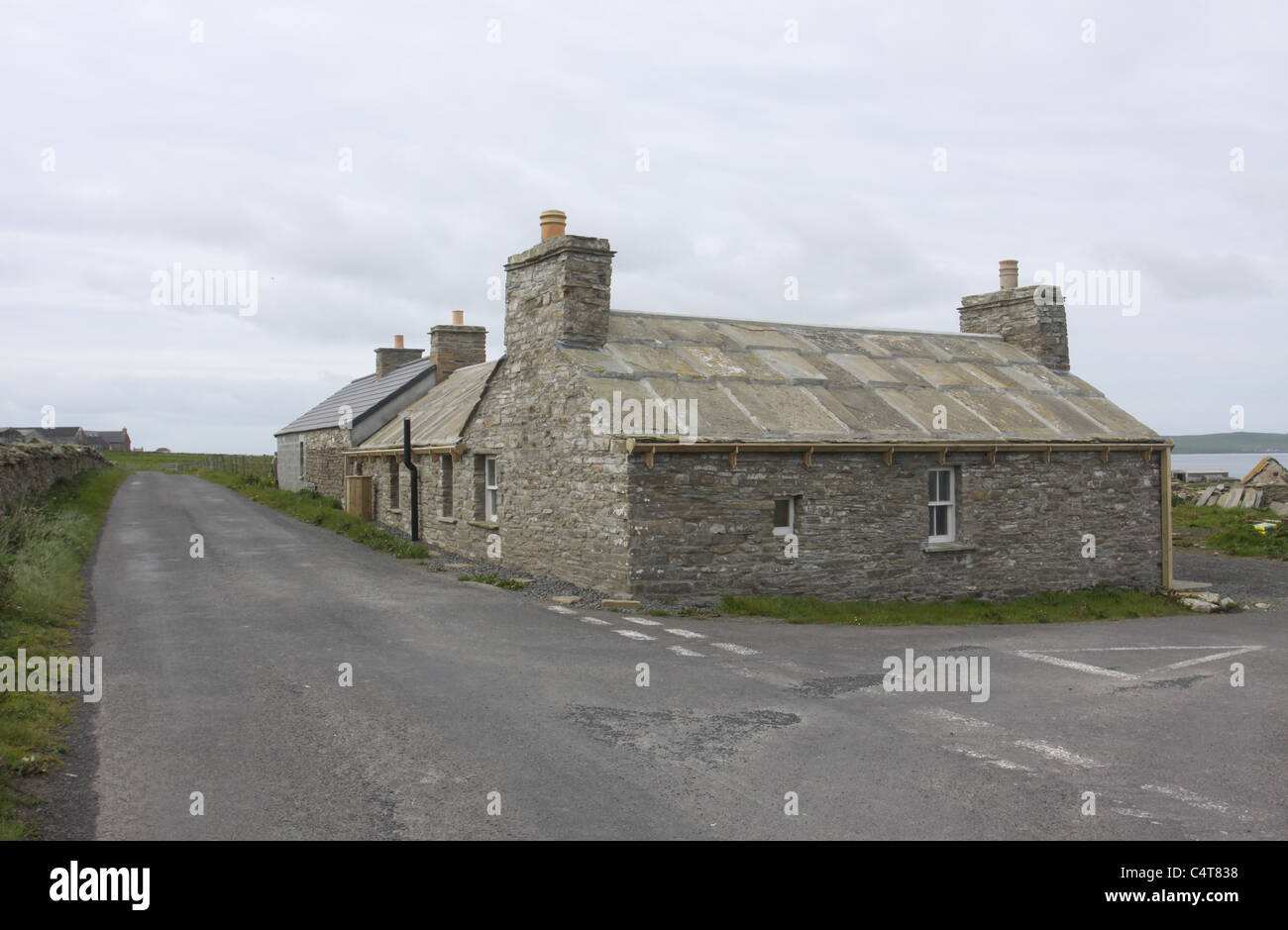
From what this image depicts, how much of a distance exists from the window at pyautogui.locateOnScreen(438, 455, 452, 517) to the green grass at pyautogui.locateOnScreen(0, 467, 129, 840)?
7313 mm

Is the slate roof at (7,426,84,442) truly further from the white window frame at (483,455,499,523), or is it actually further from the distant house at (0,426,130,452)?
the white window frame at (483,455,499,523)

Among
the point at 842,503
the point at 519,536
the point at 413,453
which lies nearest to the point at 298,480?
the point at 413,453

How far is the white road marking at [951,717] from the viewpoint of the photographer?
25.5ft

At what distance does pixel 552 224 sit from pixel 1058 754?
41.4ft

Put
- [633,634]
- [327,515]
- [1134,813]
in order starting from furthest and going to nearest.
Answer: [327,515] < [633,634] < [1134,813]

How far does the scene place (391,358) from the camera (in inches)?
1351

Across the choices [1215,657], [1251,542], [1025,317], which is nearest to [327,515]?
[1025,317]

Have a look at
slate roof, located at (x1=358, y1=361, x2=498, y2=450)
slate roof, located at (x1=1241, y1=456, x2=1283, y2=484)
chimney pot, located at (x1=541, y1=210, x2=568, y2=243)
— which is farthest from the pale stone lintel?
slate roof, located at (x1=1241, y1=456, x2=1283, y2=484)

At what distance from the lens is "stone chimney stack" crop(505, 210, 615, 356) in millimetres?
15805

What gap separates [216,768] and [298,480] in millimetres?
32412

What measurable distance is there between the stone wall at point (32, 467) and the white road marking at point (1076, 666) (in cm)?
1883

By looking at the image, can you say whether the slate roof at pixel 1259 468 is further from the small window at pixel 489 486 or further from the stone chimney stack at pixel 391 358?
the stone chimney stack at pixel 391 358

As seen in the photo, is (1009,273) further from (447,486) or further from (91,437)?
(91,437)

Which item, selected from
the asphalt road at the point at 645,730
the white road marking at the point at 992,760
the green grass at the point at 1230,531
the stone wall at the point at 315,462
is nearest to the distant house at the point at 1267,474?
the green grass at the point at 1230,531
